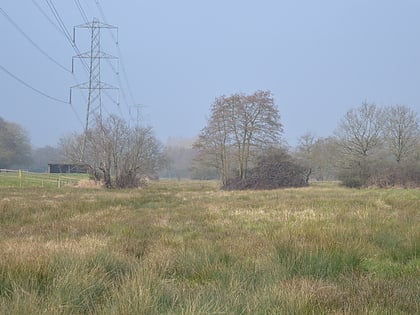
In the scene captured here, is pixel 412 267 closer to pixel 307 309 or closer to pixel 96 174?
pixel 307 309

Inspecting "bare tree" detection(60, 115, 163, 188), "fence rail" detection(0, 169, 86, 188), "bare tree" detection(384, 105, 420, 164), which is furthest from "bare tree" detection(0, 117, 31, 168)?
"bare tree" detection(384, 105, 420, 164)

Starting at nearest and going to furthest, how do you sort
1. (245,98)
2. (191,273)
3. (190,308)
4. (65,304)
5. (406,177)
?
(190,308) → (65,304) → (191,273) → (406,177) → (245,98)

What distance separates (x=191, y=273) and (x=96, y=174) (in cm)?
3772

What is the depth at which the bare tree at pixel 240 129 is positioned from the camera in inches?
1785

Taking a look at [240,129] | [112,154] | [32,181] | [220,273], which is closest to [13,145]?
[32,181]

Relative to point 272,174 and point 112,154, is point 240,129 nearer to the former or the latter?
point 272,174

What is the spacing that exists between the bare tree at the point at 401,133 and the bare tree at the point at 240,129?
516 inches

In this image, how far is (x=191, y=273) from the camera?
5.21 metres

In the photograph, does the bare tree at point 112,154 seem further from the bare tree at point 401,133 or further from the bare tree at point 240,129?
the bare tree at point 401,133

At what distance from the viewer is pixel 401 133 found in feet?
159

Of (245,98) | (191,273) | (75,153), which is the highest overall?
(245,98)

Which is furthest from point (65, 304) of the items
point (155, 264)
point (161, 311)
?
point (155, 264)

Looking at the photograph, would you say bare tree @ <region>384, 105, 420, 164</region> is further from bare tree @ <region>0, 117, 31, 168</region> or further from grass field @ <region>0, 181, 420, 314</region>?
bare tree @ <region>0, 117, 31, 168</region>

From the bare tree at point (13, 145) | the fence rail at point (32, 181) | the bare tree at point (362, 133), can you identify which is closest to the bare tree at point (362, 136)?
the bare tree at point (362, 133)
